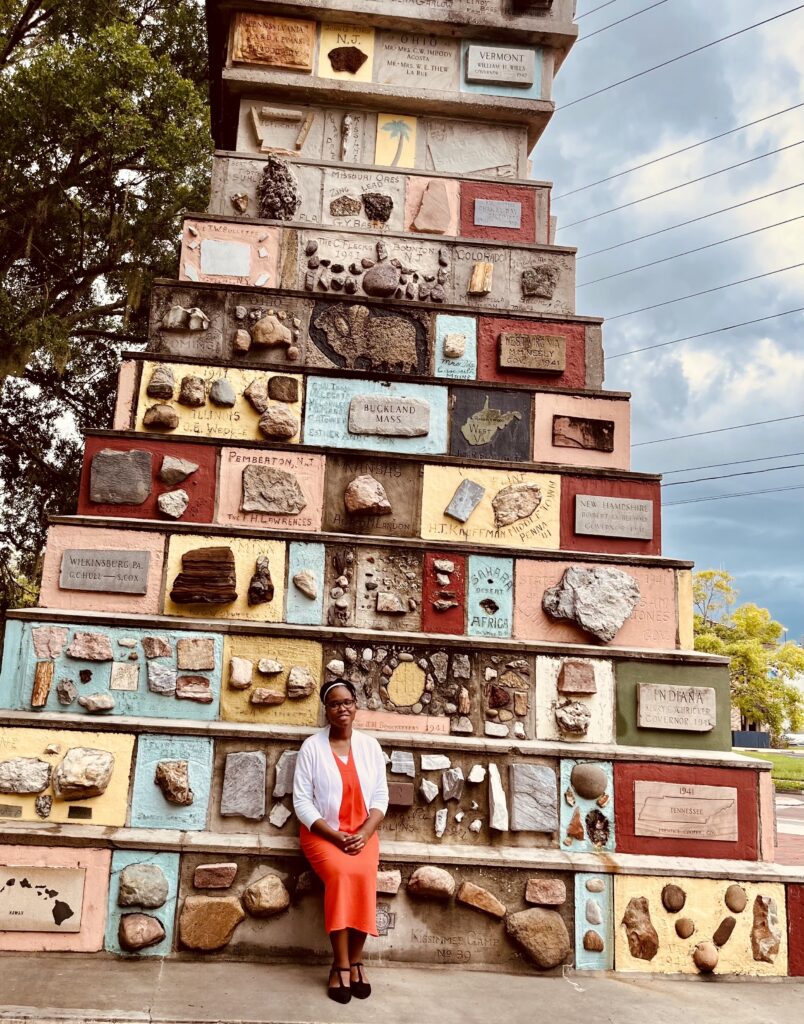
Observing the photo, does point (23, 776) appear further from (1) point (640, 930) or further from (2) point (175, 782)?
(1) point (640, 930)

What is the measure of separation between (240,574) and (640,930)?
2.92 meters

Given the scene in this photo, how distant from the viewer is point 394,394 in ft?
19.3

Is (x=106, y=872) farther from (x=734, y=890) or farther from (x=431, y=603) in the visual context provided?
(x=734, y=890)

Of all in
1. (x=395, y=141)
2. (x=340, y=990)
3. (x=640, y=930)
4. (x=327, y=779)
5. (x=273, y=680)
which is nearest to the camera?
(x=340, y=990)

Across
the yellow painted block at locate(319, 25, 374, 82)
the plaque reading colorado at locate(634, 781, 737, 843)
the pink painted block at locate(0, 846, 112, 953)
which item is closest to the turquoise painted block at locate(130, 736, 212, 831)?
the pink painted block at locate(0, 846, 112, 953)

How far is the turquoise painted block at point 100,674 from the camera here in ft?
15.8

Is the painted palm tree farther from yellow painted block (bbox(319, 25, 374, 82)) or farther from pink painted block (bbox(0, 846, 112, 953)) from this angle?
pink painted block (bbox(0, 846, 112, 953))

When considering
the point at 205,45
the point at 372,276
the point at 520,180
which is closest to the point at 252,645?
the point at 372,276

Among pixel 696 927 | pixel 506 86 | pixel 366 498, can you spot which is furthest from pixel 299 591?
pixel 506 86

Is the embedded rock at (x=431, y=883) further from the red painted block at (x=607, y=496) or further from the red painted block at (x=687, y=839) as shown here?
the red painted block at (x=607, y=496)

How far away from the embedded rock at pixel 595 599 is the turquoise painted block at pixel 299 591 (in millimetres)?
1374

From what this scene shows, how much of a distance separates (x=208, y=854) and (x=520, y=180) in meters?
5.38

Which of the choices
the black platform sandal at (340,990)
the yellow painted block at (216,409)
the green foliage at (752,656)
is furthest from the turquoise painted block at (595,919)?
the green foliage at (752,656)

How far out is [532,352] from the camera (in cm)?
620
